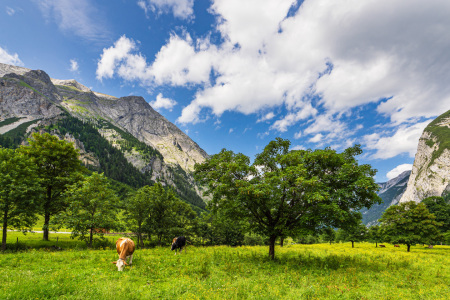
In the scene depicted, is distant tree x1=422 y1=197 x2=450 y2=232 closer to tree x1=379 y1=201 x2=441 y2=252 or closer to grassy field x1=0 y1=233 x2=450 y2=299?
tree x1=379 y1=201 x2=441 y2=252

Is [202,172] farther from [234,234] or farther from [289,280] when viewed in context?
[234,234]

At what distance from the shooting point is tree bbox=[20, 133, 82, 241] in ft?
92.7

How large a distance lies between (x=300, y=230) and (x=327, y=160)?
7.02 metres

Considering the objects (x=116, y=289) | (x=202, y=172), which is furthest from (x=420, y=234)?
(x=116, y=289)

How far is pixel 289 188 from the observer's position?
56.1 feet

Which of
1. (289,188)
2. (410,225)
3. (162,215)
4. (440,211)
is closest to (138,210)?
(162,215)

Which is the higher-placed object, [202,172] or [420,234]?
[202,172]

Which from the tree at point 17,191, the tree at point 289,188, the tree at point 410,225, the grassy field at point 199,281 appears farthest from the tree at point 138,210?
the tree at point 410,225

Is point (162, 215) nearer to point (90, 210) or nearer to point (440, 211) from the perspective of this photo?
point (90, 210)

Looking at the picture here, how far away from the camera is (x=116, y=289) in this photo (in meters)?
10.3

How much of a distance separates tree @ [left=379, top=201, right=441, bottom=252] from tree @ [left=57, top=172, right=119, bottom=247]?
5296 cm

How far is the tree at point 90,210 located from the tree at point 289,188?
14.9 m

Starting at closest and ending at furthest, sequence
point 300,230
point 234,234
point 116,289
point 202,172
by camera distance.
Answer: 1. point 116,289
2. point 300,230
3. point 202,172
4. point 234,234

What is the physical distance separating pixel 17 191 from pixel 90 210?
7561mm
